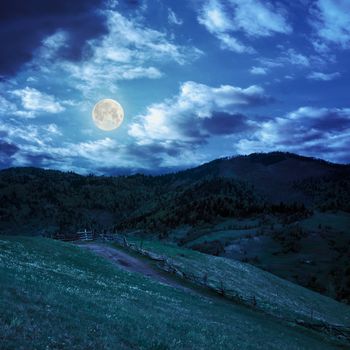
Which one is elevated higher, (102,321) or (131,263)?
(102,321)

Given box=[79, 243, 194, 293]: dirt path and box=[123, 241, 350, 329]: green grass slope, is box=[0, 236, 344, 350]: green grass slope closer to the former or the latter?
box=[79, 243, 194, 293]: dirt path

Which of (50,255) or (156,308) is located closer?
(156,308)

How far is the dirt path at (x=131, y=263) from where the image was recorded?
4875 centimetres

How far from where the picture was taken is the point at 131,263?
176 ft

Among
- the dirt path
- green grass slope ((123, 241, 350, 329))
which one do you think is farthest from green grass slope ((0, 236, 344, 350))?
green grass slope ((123, 241, 350, 329))

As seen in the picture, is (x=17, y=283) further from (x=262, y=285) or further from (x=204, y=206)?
(x=204, y=206)

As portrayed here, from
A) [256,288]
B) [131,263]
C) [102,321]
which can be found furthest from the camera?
[256,288]

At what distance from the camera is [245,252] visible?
108 metres

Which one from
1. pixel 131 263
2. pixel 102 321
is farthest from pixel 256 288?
pixel 102 321

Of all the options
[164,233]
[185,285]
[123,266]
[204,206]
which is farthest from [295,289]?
[204,206]

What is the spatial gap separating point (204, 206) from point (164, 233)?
33290mm

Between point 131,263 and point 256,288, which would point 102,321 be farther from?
point 256,288

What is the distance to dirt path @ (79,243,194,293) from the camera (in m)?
48.8

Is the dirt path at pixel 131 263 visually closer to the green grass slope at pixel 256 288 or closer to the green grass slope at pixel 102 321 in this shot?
the green grass slope at pixel 256 288
